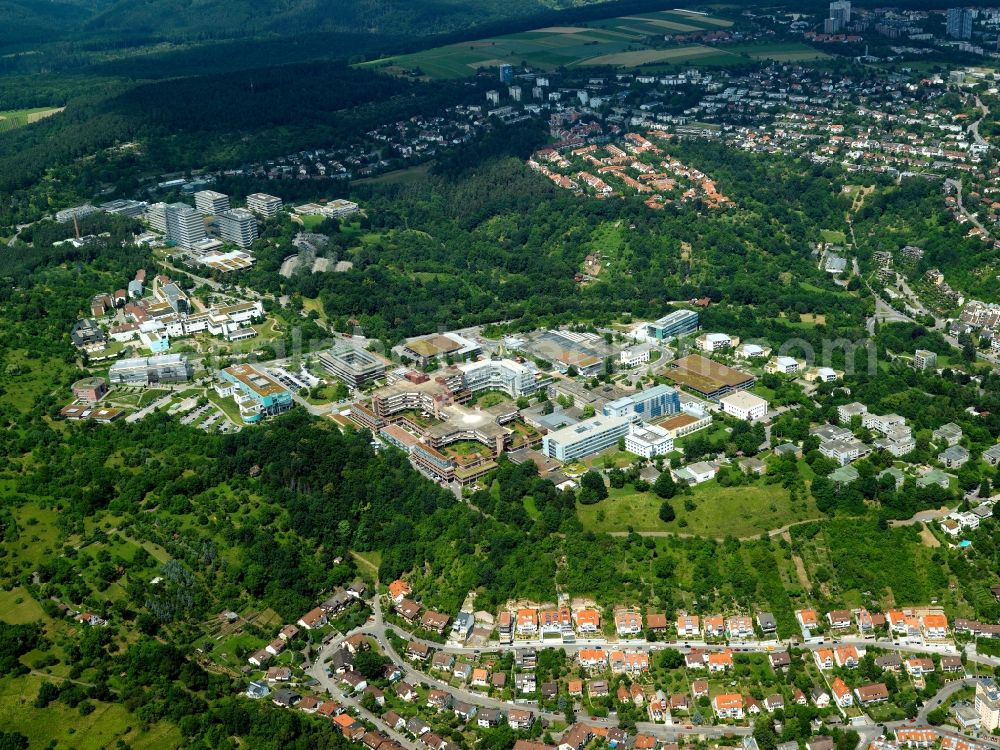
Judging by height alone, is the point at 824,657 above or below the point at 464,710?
above

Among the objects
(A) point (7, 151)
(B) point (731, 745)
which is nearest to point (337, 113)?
(A) point (7, 151)

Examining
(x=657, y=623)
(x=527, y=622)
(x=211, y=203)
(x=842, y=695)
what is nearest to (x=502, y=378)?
(x=527, y=622)

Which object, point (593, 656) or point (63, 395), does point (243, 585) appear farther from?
point (63, 395)

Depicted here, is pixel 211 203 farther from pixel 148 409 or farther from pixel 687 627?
pixel 687 627

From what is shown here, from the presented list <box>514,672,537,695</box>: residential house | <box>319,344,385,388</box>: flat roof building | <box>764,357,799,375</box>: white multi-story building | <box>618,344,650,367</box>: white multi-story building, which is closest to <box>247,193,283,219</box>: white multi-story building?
<box>319,344,385,388</box>: flat roof building

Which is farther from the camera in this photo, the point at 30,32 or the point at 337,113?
the point at 30,32
